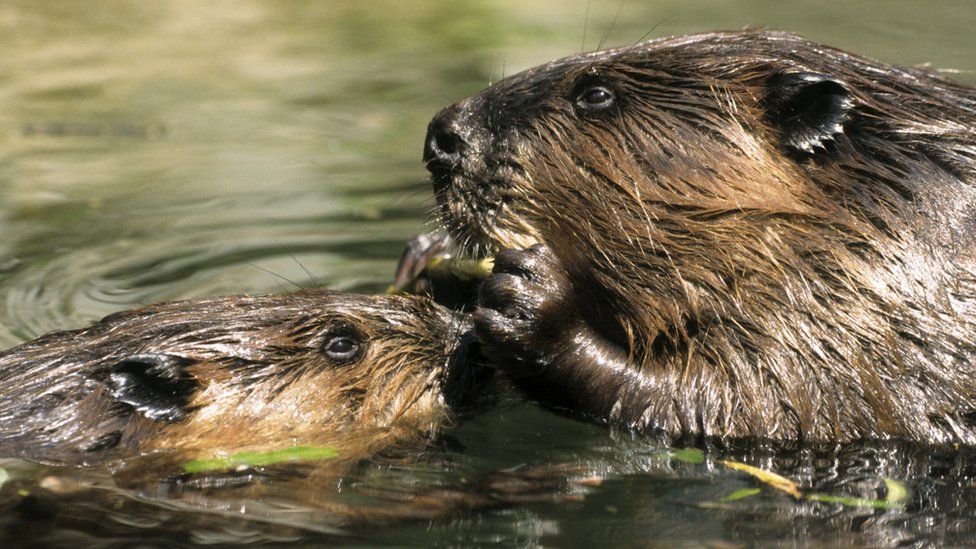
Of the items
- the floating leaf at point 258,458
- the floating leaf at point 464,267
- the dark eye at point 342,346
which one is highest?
the floating leaf at point 464,267

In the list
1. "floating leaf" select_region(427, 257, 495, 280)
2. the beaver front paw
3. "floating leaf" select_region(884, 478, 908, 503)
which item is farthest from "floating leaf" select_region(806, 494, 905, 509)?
"floating leaf" select_region(427, 257, 495, 280)

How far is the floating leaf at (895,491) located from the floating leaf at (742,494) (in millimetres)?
362

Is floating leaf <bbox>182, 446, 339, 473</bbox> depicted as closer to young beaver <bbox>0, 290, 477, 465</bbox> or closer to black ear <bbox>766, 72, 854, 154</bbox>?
young beaver <bbox>0, 290, 477, 465</bbox>

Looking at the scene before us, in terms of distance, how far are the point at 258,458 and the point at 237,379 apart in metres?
0.33

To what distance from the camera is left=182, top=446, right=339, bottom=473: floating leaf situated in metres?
4.09

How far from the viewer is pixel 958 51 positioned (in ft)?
30.5

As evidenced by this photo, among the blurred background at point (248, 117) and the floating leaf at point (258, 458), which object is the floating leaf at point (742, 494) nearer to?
the floating leaf at point (258, 458)

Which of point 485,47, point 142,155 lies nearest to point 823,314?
point 142,155

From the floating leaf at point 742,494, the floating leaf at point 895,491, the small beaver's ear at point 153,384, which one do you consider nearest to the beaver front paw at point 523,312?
the floating leaf at point 742,494

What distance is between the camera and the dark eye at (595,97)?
4.46 metres

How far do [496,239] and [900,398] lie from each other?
4.34ft

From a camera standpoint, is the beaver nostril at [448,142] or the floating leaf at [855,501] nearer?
the floating leaf at [855,501]

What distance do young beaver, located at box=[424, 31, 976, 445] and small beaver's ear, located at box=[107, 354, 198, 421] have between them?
3.01 ft

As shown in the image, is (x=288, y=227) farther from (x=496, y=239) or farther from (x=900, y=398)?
(x=900, y=398)
